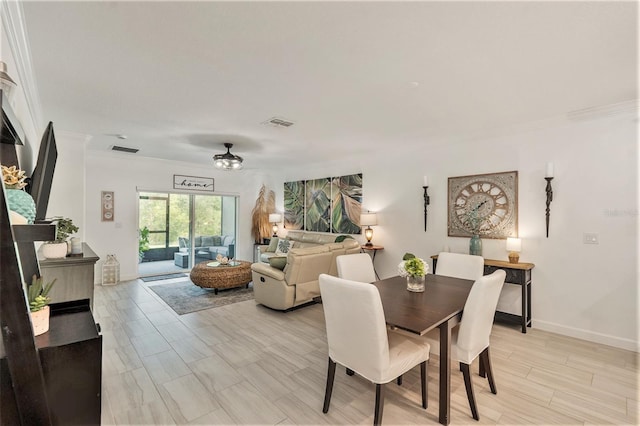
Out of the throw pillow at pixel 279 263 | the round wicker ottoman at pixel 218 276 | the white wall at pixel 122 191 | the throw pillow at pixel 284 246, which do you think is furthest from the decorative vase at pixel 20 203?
the throw pillow at pixel 284 246

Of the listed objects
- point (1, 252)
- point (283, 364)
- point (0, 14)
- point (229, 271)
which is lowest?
point (283, 364)

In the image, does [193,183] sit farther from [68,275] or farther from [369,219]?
[68,275]

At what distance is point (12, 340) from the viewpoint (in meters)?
1.14

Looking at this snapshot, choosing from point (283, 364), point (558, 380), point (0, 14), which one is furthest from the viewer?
point (283, 364)

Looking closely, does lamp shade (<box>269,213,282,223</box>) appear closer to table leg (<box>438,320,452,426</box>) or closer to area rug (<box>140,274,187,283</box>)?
area rug (<box>140,274,187,283</box>)

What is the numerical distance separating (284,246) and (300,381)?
4.48 metres

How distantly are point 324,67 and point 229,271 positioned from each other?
12.6ft

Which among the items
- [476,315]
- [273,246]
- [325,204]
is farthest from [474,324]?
[273,246]

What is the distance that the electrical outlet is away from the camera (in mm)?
3379

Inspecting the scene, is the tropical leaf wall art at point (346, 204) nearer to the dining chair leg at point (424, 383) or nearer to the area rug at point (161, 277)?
the area rug at point (161, 277)

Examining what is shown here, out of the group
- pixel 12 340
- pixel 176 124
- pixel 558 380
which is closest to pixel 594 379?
pixel 558 380

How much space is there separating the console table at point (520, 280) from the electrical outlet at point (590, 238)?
23.5 inches

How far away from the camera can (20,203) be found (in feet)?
4.72

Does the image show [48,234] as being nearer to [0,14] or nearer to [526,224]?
[0,14]
